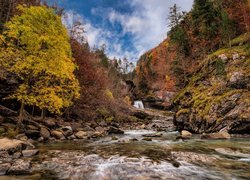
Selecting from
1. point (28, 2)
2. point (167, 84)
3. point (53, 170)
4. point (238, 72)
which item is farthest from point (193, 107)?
point (167, 84)

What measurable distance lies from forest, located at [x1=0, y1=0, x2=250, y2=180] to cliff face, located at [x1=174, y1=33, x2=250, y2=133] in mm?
95

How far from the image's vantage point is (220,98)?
20484 mm

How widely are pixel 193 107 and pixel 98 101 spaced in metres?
16.2

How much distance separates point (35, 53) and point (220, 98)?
54.8ft

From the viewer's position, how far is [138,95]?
79812mm

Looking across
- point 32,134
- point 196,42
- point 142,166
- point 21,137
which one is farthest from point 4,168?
point 196,42

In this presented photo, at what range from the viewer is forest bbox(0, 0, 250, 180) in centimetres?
809

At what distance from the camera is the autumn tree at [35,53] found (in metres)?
15.9

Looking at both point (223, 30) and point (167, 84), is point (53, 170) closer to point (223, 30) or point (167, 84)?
point (223, 30)

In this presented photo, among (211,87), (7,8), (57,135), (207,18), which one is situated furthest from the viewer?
(207,18)

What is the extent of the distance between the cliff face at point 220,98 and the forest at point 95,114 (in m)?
0.09

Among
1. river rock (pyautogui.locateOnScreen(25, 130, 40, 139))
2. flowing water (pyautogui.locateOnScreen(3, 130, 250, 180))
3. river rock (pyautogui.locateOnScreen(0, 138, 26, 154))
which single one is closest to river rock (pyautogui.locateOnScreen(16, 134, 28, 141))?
river rock (pyautogui.locateOnScreen(25, 130, 40, 139))

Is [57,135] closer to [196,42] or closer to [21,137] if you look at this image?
[21,137]

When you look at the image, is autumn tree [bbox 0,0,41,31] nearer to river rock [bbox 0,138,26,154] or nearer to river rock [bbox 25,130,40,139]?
river rock [bbox 25,130,40,139]
